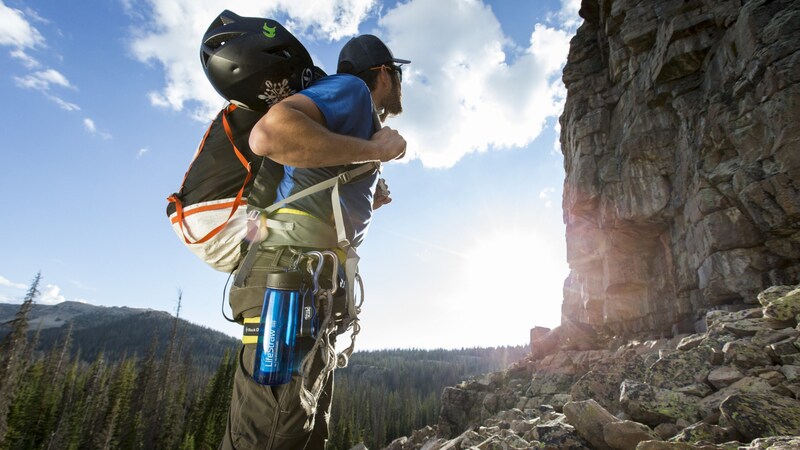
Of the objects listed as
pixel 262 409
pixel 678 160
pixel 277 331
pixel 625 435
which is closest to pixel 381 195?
pixel 277 331

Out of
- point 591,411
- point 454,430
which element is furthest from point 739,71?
point 454,430

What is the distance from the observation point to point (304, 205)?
98.7 inches

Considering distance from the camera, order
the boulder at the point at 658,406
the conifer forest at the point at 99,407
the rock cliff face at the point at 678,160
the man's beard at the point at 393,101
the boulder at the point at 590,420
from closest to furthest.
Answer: the man's beard at the point at 393,101 → the boulder at the point at 590,420 → the boulder at the point at 658,406 → the rock cliff face at the point at 678,160 → the conifer forest at the point at 99,407

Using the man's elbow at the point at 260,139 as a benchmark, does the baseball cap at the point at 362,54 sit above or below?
above

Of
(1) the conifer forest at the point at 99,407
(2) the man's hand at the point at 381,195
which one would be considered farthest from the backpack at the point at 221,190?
(1) the conifer forest at the point at 99,407

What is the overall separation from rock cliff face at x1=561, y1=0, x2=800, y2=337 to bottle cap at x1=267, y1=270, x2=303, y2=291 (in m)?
21.4

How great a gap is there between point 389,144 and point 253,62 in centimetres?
100

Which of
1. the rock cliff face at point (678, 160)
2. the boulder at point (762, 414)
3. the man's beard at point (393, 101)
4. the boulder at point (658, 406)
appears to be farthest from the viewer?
the rock cliff face at point (678, 160)

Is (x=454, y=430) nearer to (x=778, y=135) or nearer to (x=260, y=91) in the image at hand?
(x=778, y=135)

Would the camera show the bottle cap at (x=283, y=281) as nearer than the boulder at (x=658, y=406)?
Yes

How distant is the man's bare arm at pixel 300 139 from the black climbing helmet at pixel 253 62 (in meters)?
0.32

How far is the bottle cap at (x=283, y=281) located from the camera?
226 centimetres

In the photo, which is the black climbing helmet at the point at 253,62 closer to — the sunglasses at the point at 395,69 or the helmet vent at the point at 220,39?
the helmet vent at the point at 220,39

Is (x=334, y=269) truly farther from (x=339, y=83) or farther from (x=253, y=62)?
(x=253, y=62)
